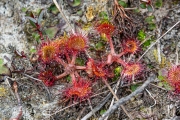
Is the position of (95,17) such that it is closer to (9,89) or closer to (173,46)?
(173,46)

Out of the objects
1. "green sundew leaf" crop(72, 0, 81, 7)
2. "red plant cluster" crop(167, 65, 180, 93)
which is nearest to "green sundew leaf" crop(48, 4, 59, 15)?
"green sundew leaf" crop(72, 0, 81, 7)

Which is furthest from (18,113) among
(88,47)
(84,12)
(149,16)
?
(149,16)

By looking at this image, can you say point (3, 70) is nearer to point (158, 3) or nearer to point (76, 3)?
point (76, 3)

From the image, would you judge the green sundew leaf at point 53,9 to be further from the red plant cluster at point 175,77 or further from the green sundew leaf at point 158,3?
the red plant cluster at point 175,77

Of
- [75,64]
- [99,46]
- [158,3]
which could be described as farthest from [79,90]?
[158,3]

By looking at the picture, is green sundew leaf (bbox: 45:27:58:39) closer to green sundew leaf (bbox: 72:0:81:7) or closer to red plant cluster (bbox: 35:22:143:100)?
red plant cluster (bbox: 35:22:143:100)

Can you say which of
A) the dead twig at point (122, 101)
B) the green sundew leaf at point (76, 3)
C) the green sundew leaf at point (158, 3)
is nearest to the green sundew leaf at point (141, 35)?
the green sundew leaf at point (158, 3)
